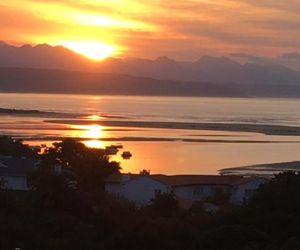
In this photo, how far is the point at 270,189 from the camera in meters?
18.7

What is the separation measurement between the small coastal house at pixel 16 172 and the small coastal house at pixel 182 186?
3306 millimetres

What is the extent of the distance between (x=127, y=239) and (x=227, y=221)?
273 cm

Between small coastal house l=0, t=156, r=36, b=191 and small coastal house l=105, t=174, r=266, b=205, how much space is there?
3.31 m

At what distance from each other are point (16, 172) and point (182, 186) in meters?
6.52

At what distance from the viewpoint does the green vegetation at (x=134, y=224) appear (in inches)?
570

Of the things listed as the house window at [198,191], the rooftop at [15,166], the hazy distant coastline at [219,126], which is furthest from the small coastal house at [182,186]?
the hazy distant coastline at [219,126]

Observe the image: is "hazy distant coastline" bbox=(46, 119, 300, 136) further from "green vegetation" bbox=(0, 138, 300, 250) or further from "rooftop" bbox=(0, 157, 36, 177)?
"green vegetation" bbox=(0, 138, 300, 250)

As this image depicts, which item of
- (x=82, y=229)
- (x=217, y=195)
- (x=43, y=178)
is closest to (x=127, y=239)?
(x=82, y=229)

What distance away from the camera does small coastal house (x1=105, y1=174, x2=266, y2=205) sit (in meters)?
29.9

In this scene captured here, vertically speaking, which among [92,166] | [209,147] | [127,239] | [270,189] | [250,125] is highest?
[250,125]

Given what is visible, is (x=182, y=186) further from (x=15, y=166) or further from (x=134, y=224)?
(x=134, y=224)

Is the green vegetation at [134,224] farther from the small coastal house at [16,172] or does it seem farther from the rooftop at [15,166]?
the rooftop at [15,166]

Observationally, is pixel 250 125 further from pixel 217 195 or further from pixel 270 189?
pixel 270 189

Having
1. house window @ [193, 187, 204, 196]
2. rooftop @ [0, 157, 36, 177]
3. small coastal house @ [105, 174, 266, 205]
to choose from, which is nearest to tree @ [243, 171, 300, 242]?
small coastal house @ [105, 174, 266, 205]
